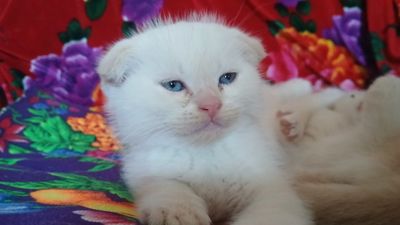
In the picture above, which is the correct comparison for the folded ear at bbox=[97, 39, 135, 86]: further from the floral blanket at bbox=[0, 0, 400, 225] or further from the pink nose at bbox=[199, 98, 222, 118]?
the floral blanket at bbox=[0, 0, 400, 225]

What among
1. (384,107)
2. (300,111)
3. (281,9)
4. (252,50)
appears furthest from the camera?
(281,9)

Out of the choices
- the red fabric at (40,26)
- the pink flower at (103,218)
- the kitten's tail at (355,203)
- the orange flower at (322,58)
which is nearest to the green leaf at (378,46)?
the orange flower at (322,58)

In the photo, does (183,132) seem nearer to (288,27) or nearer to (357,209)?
(357,209)

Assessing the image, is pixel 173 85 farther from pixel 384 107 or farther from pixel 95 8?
pixel 95 8

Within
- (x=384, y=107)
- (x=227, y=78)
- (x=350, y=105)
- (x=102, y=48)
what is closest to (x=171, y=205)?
(x=227, y=78)

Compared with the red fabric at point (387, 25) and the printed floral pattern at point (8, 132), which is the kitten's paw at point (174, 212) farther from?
the red fabric at point (387, 25)

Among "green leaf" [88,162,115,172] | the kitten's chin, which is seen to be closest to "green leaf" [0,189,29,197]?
"green leaf" [88,162,115,172]
